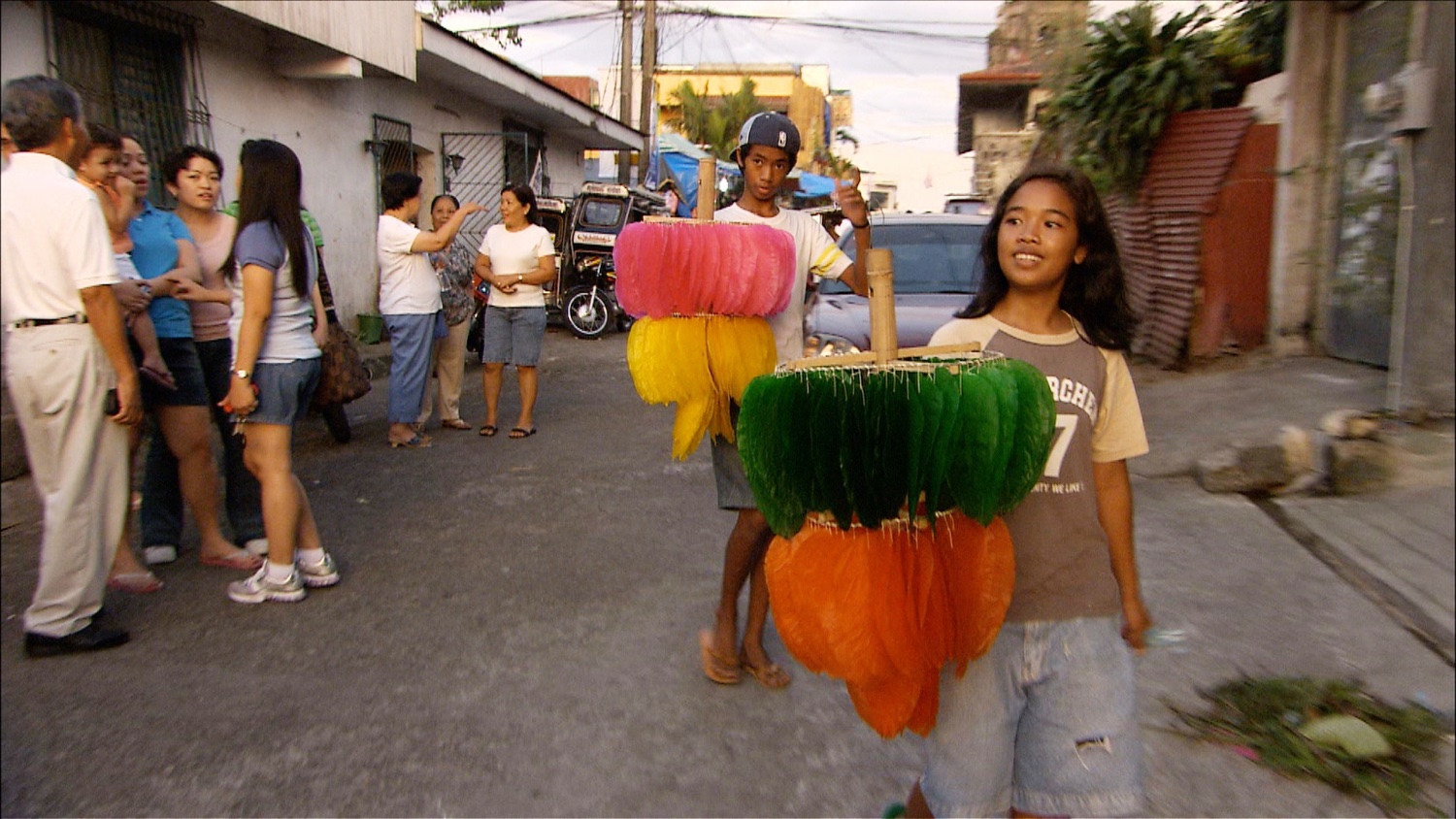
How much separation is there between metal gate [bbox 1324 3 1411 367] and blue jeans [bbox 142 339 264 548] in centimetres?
636

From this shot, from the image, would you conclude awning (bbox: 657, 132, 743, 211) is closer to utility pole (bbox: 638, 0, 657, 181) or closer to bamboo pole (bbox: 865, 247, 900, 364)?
utility pole (bbox: 638, 0, 657, 181)

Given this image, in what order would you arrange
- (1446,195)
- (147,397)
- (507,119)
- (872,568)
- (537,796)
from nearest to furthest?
(872,568), (537,796), (147,397), (1446,195), (507,119)

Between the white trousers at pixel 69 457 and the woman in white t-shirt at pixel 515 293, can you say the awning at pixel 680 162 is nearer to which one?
the woman in white t-shirt at pixel 515 293

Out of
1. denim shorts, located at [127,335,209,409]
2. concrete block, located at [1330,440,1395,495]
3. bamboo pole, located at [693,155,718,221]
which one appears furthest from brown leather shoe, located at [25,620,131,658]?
concrete block, located at [1330,440,1395,495]

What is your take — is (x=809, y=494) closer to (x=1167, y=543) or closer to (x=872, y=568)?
(x=872, y=568)

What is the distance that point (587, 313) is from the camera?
48.5 feet

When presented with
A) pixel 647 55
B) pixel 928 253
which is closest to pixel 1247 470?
pixel 928 253

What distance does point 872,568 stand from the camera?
69.9 inches

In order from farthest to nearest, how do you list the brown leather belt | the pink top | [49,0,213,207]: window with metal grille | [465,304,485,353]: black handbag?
[465,304,485,353]: black handbag
[49,0,213,207]: window with metal grille
the pink top
the brown leather belt

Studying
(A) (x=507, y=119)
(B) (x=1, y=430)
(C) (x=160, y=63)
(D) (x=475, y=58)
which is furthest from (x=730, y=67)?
(B) (x=1, y=430)

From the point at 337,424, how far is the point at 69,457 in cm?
355

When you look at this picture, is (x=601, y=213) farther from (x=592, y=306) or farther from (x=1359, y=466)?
(x=1359, y=466)

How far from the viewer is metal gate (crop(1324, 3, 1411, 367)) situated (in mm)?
6703

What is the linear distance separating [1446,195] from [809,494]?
5.09 metres
